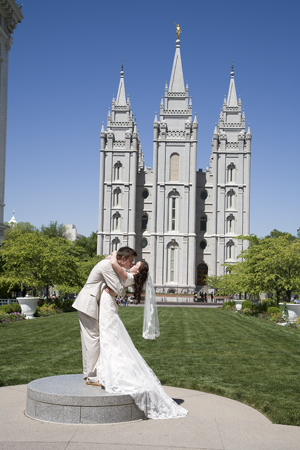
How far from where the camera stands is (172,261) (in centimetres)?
6231

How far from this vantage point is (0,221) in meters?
27.1

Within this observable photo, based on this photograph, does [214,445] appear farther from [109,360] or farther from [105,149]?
[105,149]

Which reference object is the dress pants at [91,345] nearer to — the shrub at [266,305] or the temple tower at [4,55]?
the temple tower at [4,55]

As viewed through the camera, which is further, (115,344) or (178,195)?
(178,195)

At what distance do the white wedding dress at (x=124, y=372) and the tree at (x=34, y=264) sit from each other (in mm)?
19097

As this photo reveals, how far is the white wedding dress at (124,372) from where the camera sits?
18.8 ft

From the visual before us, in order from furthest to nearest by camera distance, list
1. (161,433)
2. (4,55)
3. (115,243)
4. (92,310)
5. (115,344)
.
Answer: (115,243)
(4,55)
(92,310)
(115,344)
(161,433)

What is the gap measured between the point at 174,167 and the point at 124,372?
193 feet

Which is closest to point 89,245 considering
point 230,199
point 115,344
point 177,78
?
point 230,199

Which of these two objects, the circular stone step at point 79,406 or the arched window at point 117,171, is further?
the arched window at point 117,171

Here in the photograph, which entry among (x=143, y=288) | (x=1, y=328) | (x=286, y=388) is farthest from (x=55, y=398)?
(x=1, y=328)

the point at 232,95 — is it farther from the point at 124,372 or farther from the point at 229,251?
the point at 124,372

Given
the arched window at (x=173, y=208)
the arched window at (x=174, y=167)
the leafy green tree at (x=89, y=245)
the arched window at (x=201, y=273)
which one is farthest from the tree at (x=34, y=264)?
the leafy green tree at (x=89, y=245)

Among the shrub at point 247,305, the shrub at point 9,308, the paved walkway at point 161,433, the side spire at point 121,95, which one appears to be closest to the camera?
the paved walkway at point 161,433
